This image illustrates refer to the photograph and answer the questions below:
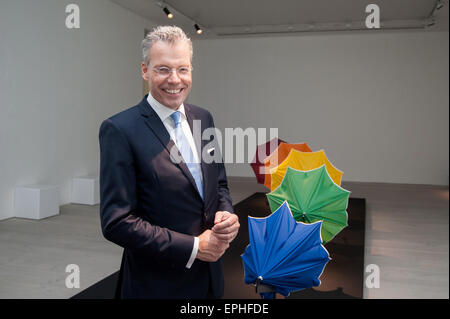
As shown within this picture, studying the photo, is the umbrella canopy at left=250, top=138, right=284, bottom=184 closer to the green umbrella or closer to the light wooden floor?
the light wooden floor

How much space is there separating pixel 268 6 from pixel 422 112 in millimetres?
5135

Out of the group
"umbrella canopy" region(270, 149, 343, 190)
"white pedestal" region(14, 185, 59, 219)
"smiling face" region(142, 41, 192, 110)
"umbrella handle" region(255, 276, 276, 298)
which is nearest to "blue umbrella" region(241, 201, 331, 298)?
"umbrella handle" region(255, 276, 276, 298)

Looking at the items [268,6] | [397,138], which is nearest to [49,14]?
[268,6]

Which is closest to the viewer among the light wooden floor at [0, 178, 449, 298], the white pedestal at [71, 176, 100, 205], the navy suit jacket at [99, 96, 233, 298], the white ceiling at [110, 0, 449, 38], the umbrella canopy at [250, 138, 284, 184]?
the navy suit jacket at [99, 96, 233, 298]

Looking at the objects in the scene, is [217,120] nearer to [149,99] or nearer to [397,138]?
[397,138]

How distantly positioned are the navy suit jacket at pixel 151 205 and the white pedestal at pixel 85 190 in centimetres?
624

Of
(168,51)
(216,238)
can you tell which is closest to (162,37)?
(168,51)

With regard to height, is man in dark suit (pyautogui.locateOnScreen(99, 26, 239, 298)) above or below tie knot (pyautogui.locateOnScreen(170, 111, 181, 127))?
below

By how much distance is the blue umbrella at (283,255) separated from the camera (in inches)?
82.4

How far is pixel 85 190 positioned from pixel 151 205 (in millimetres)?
6540

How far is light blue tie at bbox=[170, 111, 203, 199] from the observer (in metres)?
1.47

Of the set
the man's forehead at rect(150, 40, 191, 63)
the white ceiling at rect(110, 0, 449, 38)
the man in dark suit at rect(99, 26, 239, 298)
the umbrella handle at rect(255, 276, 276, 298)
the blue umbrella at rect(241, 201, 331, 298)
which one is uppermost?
the white ceiling at rect(110, 0, 449, 38)

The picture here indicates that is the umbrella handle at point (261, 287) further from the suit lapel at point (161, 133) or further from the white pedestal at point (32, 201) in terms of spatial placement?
the white pedestal at point (32, 201)
